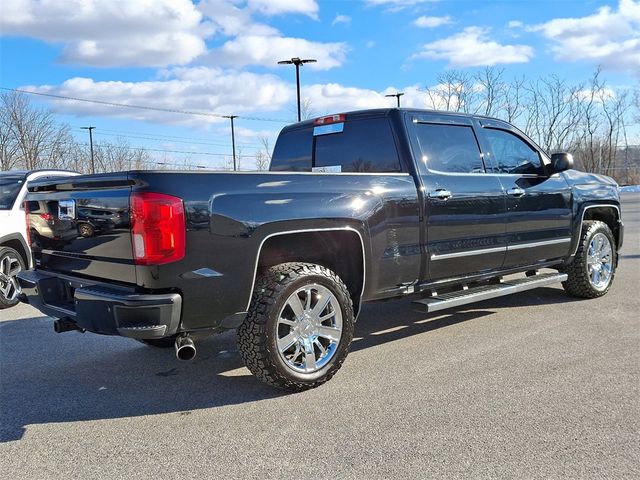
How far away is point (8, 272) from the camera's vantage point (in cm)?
704

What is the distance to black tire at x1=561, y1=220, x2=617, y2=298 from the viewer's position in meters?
6.45

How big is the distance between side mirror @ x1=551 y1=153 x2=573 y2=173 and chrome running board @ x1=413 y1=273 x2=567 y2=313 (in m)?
1.14

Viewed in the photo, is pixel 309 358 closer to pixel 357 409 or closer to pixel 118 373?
pixel 357 409

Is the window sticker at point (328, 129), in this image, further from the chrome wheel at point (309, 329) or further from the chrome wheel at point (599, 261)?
the chrome wheel at point (599, 261)

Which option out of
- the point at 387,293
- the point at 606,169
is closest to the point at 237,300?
the point at 387,293

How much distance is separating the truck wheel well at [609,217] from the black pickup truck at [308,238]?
41.7 inches

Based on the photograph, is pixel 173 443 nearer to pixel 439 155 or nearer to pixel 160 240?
pixel 160 240

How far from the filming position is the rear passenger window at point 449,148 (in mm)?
4938

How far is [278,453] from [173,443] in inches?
24.7

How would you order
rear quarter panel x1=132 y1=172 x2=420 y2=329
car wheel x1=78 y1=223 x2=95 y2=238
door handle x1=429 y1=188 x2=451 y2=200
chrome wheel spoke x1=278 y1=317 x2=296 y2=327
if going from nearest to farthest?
1. rear quarter panel x1=132 y1=172 x2=420 y2=329
2. car wheel x1=78 y1=223 x2=95 y2=238
3. chrome wheel spoke x1=278 y1=317 x2=296 y2=327
4. door handle x1=429 y1=188 x2=451 y2=200

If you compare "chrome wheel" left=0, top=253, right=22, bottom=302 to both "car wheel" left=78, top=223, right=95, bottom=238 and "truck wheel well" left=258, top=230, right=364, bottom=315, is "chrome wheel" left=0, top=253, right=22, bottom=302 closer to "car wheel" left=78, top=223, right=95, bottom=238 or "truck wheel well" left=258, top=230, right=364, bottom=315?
"car wheel" left=78, top=223, right=95, bottom=238

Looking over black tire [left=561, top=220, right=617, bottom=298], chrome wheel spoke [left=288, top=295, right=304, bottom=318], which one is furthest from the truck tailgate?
black tire [left=561, top=220, right=617, bottom=298]

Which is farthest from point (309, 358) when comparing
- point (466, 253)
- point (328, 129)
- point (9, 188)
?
point (9, 188)

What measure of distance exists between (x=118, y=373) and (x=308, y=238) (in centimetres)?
191
